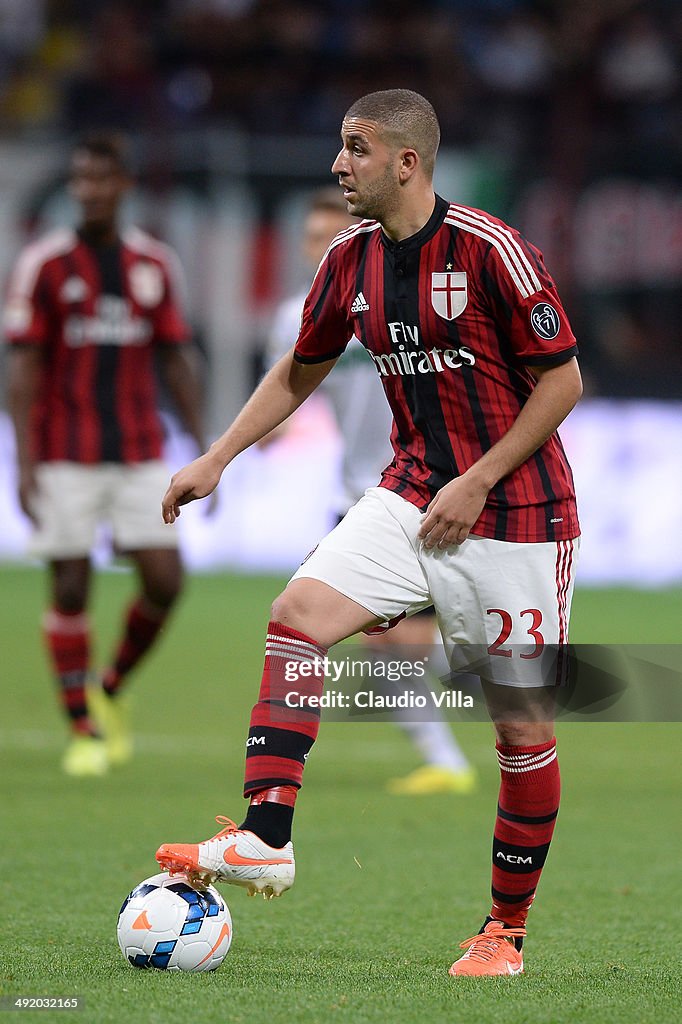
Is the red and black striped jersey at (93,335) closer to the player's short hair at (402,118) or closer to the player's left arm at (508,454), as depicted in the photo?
the player's short hair at (402,118)

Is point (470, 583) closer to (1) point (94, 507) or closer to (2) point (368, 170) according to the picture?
(2) point (368, 170)

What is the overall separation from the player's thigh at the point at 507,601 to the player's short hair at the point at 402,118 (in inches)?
35.6

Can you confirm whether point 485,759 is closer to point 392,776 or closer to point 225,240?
point 392,776

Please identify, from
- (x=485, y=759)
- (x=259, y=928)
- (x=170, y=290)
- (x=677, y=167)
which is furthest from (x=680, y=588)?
(x=259, y=928)

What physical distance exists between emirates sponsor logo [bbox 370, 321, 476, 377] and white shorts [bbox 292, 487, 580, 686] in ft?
1.06

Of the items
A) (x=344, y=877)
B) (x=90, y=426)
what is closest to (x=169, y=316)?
(x=90, y=426)

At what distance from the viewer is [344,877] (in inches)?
195

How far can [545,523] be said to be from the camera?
3818mm

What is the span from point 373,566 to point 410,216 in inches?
31.9

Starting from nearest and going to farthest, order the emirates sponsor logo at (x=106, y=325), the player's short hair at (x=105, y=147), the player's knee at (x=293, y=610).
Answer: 1. the player's knee at (x=293, y=610)
2. the player's short hair at (x=105, y=147)
3. the emirates sponsor logo at (x=106, y=325)

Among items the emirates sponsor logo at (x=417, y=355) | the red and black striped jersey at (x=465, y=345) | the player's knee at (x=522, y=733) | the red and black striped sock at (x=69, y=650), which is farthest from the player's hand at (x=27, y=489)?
the player's knee at (x=522, y=733)

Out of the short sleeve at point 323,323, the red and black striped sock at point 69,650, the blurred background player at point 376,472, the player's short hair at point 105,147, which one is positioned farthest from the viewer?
the red and black striped sock at point 69,650

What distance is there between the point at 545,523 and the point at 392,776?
3390 millimetres

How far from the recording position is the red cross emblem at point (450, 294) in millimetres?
3744
